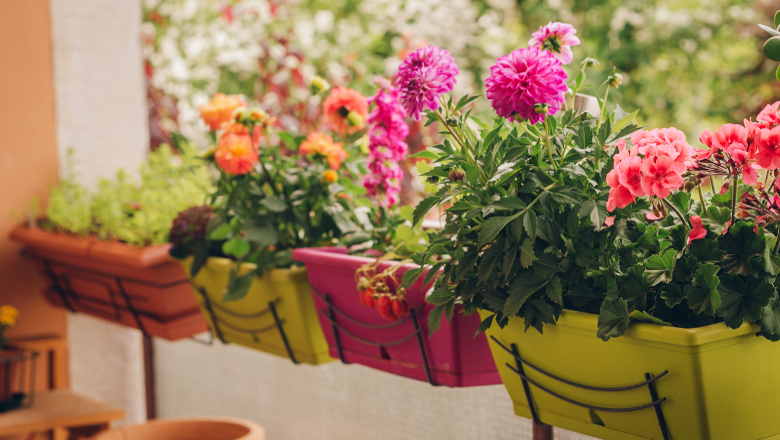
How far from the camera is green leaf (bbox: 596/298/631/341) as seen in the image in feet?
1.66

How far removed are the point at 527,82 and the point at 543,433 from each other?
422 mm

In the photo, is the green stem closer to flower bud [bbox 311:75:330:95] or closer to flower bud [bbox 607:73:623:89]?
flower bud [bbox 607:73:623:89]

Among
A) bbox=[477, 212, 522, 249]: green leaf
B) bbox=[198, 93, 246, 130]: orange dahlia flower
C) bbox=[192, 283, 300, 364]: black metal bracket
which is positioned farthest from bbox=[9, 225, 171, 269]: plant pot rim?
bbox=[477, 212, 522, 249]: green leaf

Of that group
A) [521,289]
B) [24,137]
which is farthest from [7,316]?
[521,289]

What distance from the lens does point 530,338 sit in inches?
23.9

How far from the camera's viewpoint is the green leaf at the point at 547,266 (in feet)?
1.81

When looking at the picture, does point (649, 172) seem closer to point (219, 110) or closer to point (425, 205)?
point (425, 205)

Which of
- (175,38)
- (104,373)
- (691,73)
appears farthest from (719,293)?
(691,73)

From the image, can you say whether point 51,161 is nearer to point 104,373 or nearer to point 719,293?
point 104,373

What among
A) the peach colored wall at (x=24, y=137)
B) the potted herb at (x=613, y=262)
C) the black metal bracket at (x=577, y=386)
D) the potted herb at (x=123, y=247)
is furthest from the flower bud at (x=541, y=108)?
the peach colored wall at (x=24, y=137)

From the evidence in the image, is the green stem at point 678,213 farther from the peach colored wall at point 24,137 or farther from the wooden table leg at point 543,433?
the peach colored wall at point 24,137

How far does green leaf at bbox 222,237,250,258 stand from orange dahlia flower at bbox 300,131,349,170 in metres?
0.18

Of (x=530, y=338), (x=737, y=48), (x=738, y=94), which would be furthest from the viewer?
(x=737, y=48)

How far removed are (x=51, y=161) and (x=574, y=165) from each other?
4.90 feet
